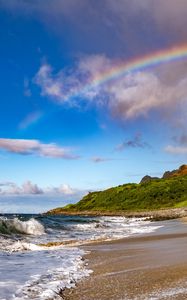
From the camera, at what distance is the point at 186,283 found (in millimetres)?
8289

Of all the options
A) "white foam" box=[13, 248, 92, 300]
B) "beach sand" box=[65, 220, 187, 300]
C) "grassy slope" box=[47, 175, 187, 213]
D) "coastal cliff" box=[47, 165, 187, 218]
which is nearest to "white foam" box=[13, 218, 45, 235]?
"beach sand" box=[65, 220, 187, 300]

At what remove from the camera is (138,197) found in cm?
11756

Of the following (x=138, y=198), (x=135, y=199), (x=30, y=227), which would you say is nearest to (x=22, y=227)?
(x=30, y=227)

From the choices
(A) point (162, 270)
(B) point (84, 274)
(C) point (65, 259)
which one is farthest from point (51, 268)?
(A) point (162, 270)

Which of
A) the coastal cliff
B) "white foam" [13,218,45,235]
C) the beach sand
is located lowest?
the beach sand

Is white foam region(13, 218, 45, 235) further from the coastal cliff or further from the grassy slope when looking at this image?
the grassy slope

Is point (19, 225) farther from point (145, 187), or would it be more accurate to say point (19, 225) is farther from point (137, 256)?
point (145, 187)

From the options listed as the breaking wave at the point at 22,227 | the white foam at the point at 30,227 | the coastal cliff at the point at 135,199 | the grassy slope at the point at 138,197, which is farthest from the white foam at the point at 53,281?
the grassy slope at the point at 138,197

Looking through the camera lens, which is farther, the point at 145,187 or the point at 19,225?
the point at 145,187

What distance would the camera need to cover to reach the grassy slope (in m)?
108

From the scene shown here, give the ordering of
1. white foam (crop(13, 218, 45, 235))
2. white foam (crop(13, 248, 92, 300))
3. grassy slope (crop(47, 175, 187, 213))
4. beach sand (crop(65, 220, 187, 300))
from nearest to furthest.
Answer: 1. beach sand (crop(65, 220, 187, 300))
2. white foam (crop(13, 248, 92, 300))
3. white foam (crop(13, 218, 45, 235))
4. grassy slope (crop(47, 175, 187, 213))

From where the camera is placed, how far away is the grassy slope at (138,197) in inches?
4247

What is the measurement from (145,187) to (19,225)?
9462cm

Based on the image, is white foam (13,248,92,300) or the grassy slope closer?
white foam (13,248,92,300)
